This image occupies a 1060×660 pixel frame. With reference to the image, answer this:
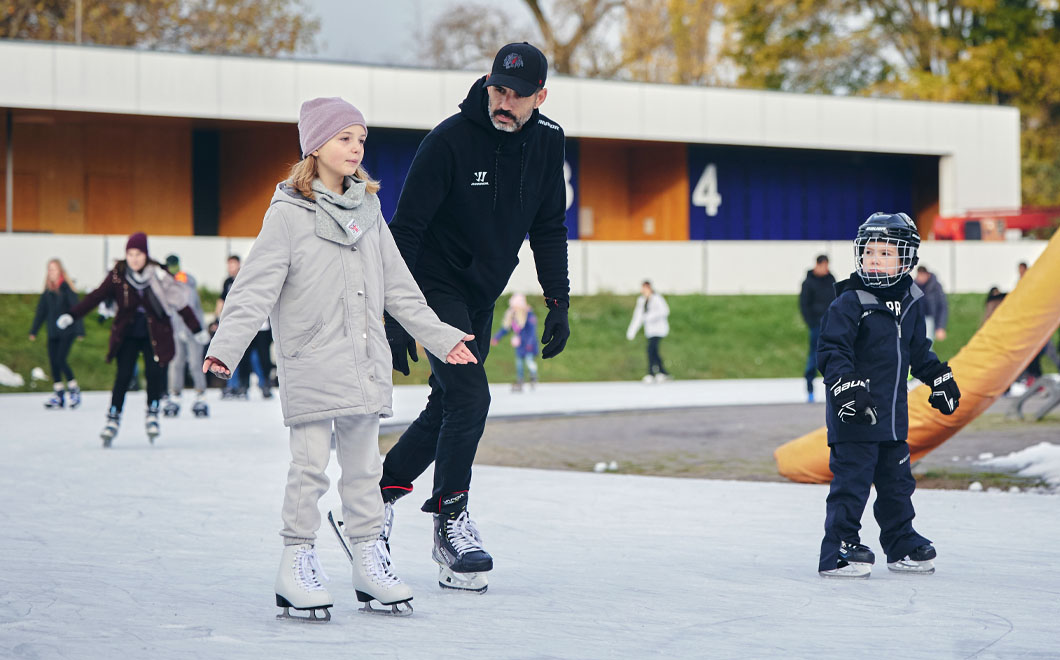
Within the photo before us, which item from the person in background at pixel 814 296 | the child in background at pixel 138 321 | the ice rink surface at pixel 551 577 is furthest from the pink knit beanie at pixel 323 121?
the person in background at pixel 814 296

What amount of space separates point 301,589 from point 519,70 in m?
1.95

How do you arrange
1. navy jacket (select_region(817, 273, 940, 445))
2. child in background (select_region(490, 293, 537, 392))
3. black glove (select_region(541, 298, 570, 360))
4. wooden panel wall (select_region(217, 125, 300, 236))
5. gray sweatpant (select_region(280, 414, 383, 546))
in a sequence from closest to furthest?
gray sweatpant (select_region(280, 414, 383, 546)) < black glove (select_region(541, 298, 570, 360)) < navy jacket (select_region(817, 273, 940, 445)) < child in background (select_region(490, 293, 537, 392)) < wooden panel wall (select_region(217, 125, 300, 236))

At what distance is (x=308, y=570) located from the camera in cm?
451

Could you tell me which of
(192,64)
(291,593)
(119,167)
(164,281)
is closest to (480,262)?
(291,593)

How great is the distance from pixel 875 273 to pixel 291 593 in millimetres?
2704

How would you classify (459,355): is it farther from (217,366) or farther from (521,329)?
(521,329)

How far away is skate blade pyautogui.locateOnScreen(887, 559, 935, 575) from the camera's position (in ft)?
18.0

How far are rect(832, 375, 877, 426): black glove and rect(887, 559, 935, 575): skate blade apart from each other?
59 cm

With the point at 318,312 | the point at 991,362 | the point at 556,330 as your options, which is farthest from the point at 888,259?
the point at 991,362

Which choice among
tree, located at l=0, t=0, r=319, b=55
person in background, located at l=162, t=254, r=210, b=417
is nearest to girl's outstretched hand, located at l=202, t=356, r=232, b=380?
person in background, located at l=162, t=254, r=210, b=417

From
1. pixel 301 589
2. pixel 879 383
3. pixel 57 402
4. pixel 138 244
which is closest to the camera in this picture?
pixel 301 589

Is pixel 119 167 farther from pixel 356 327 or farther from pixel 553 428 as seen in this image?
pixel 356 327

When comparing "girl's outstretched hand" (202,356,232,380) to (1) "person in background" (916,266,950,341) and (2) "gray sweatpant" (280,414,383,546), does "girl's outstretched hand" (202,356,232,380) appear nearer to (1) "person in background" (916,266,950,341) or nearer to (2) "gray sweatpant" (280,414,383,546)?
(2) "gray sweatpant" (280,414,383,546)

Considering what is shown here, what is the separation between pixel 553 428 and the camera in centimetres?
1349
